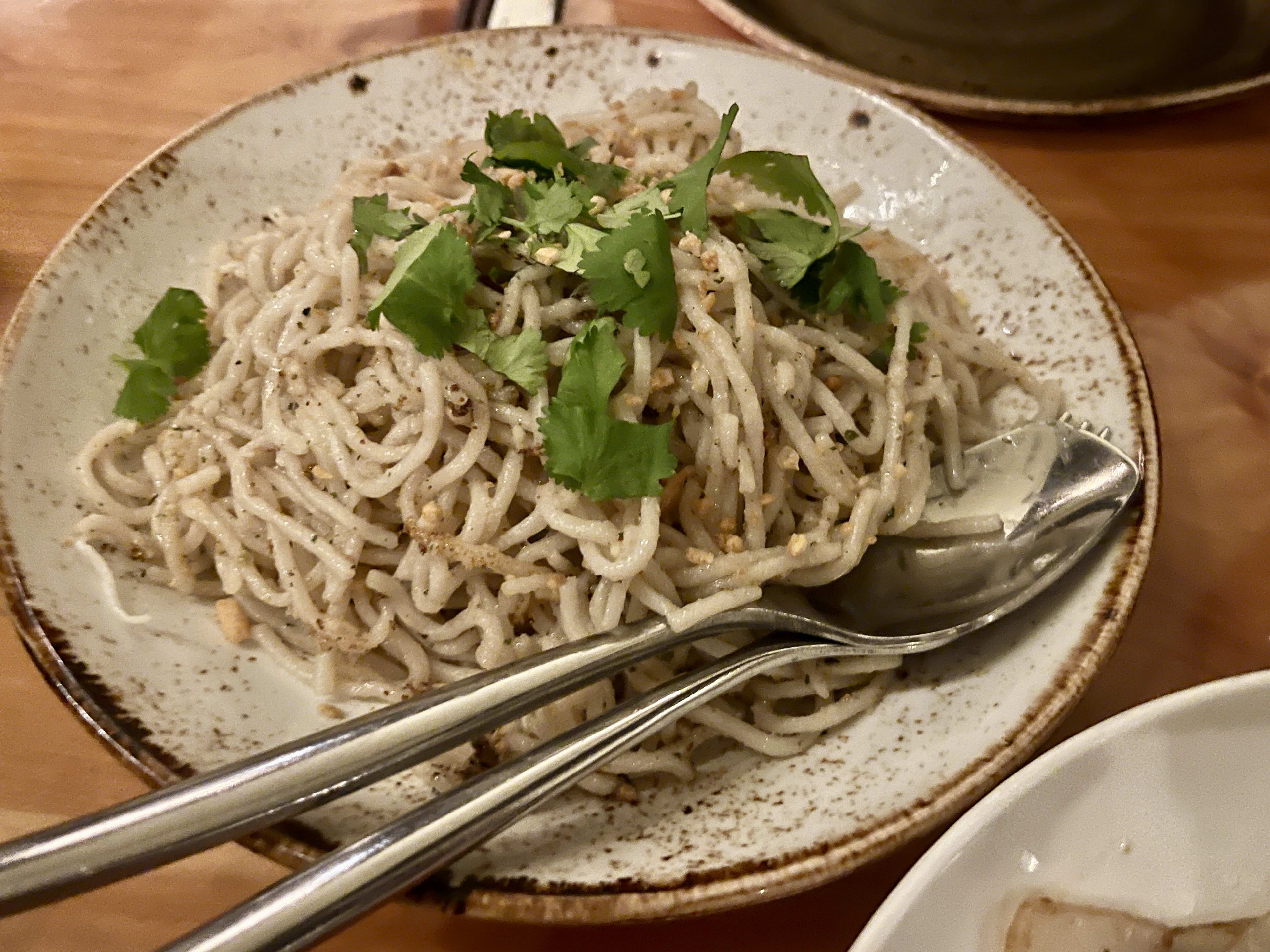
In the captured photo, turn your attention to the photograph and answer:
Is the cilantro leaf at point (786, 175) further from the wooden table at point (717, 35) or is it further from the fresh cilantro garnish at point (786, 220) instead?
the wooden table at point (717, 35)

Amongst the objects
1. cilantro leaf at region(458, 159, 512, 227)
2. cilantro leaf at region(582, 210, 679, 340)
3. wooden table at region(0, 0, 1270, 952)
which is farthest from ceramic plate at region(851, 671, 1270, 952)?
cilantro leaf at region(458, 159, 512, 227)

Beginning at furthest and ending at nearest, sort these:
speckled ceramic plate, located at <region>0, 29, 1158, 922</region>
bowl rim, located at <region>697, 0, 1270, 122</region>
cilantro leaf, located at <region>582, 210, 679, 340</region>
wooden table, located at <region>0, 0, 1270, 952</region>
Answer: bowl rim, located at <region>697, 0, 1270, 122</region>
cilantro leaf, located at <region>582, 210, 679, 340</region>
wooden table, located at <region>0, 0, 1270, 952</region>
speckled ceramic plate, located at <region>0, 29, 1158, 922</region>

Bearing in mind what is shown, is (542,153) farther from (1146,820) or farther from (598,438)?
(1146,820)

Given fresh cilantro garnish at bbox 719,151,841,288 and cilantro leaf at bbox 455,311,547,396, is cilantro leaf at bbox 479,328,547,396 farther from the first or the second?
fresh cilantro garnish at bbox 719,151,841,288

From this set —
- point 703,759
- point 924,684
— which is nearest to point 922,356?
point 924,684

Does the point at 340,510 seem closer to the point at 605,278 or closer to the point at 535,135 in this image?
the point at 605,278
